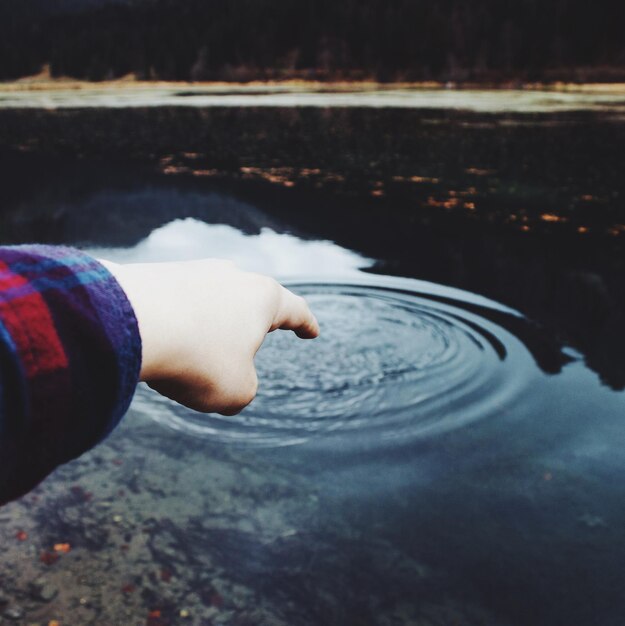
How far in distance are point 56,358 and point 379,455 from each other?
189 inches

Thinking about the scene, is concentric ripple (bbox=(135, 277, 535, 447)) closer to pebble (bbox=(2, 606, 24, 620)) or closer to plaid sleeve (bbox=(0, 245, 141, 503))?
pebble (bbox=(2, 606, 24, 620))

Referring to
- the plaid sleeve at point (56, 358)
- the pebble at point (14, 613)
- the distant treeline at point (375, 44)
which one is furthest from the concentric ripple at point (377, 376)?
the distant treeline at point (375, 44)

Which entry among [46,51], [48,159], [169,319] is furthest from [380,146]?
[46,51]

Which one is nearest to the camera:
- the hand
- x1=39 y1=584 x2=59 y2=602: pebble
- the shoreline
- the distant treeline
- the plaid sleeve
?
the plaid sleeve

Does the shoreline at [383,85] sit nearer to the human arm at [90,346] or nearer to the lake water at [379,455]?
the lake water at [379,455]

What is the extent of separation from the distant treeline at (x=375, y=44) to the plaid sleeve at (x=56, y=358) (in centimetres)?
7367

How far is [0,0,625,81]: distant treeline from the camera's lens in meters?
73.4

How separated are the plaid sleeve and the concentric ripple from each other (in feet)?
15.5

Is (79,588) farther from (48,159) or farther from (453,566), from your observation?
(48,159)

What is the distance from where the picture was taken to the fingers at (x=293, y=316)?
3.81ft

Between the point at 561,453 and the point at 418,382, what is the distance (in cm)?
160

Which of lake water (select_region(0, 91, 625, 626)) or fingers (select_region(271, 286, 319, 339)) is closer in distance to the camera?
fingers (select_region(271, 286, 319, 339))

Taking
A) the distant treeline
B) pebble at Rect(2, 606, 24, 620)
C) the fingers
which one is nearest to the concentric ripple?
pebble at Rect(2, 606, 24, 620)

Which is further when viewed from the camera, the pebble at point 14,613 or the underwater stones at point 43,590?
the underwater stones at point 43,590
